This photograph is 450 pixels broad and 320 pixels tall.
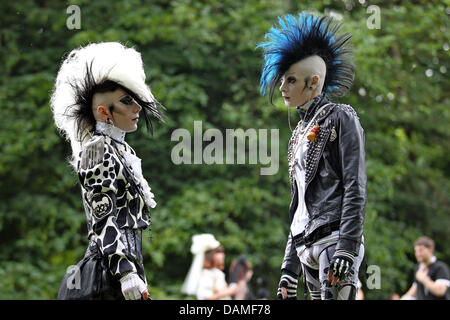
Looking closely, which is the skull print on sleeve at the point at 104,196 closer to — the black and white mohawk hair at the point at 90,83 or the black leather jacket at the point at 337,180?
the black and white mohawk hair at the point at 90,83

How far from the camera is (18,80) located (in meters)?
11.7

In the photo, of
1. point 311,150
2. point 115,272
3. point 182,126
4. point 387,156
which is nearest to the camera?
point 115,272

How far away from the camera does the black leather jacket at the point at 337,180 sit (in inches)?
145

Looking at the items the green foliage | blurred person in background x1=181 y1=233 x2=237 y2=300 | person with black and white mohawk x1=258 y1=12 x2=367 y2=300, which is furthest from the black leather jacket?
the green foliage

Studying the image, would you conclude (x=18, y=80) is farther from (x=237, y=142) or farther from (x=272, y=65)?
(x=272, y=65)

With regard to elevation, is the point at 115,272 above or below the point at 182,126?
below

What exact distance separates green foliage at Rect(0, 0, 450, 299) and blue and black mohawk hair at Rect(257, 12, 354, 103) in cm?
671

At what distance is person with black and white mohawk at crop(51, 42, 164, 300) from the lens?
3668 millimetres

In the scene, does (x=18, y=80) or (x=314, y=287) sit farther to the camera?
(x=18, y=80)

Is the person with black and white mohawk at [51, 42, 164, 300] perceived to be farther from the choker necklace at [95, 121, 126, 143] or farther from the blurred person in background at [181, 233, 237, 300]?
the blurred person in background at [181, 233, 237, 300]

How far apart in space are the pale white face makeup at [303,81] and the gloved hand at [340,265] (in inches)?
38.4
